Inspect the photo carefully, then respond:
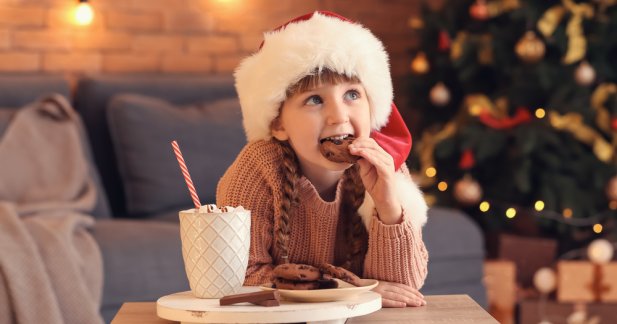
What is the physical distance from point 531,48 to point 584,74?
210mm

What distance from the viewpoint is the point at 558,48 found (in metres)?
3.31

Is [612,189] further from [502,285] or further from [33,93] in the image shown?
[33,93]

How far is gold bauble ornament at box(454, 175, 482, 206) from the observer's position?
341cm

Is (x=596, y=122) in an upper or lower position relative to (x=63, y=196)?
upper

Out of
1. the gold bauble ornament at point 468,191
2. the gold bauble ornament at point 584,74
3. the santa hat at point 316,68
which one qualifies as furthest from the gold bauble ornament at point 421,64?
the santa hat at point 316,68

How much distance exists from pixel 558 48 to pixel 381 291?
7.03ft

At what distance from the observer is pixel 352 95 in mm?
1528

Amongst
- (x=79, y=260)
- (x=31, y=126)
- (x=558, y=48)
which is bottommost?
(x=79, y=260)

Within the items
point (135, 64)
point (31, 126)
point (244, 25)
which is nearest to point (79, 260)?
point (31, 126)

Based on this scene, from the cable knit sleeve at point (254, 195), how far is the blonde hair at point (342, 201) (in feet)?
0.09

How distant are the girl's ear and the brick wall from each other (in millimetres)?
2209

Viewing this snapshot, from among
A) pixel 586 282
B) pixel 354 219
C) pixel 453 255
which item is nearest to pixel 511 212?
pixel 586 282

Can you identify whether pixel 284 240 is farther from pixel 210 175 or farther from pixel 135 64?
pixel 135 64

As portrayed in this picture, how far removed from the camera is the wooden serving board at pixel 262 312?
45.3 inches
